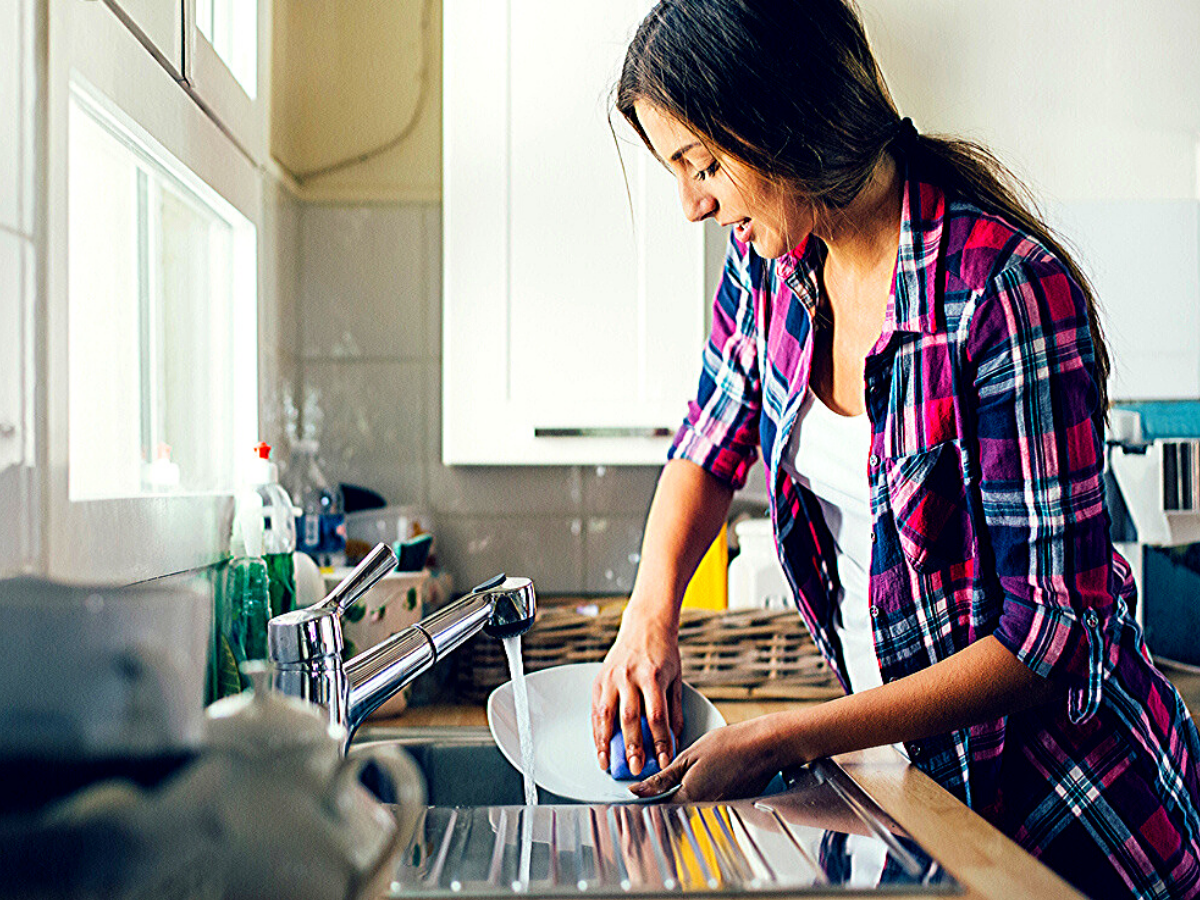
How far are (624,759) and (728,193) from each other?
502mm

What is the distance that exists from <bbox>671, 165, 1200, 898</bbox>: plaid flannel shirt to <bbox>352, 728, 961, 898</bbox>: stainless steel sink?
167mm

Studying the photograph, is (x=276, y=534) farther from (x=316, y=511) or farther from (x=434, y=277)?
(x=434, y=277)

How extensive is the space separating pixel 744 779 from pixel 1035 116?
1298 mm

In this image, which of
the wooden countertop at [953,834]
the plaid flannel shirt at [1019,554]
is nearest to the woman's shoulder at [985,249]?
the plaid flannel shirt at [1019,554]

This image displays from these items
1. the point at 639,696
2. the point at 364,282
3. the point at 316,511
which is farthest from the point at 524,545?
the point at 639,696

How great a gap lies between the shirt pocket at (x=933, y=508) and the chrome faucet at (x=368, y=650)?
33 cm

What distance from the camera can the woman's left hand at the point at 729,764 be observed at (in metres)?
0.79

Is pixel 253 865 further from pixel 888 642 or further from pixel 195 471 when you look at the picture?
pixel 195 471

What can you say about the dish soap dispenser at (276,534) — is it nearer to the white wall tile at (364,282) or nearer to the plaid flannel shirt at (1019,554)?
the plaid flannel shirt at (1019,554)

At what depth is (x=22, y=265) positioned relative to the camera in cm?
69

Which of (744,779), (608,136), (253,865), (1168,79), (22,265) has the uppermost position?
(1168,79)

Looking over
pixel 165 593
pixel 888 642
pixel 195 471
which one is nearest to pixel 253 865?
pixel 165 593

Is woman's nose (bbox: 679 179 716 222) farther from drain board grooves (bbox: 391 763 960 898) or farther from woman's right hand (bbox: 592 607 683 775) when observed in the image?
drain board grooves (bbox: 391 763 960 898)

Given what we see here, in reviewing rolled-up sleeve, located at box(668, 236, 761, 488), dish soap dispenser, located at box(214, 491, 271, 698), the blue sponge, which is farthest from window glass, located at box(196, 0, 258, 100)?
the blue sponge
